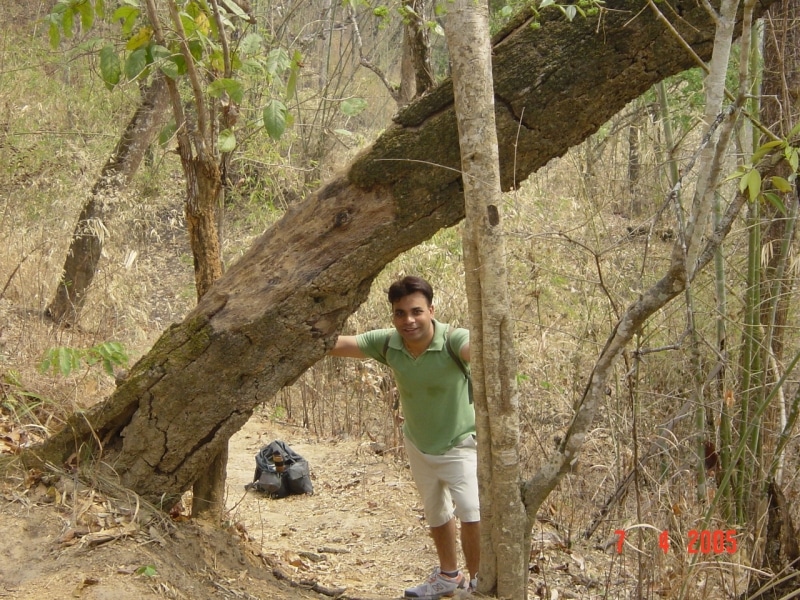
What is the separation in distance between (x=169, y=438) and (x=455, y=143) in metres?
1.82

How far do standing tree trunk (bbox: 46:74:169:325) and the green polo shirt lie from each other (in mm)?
4035

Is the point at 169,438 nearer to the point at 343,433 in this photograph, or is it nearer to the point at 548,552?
the point at 548,552

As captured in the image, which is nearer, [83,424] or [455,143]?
[455,143]

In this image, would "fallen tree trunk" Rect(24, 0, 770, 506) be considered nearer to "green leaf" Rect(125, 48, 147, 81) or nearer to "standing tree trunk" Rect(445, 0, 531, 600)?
"standing tree trunk" Rect(445, 0, 531, 600)

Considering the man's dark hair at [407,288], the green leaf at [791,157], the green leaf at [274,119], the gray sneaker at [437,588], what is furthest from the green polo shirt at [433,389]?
the green leaf at [791,157]

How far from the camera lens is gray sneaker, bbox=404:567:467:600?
4074 millimetres

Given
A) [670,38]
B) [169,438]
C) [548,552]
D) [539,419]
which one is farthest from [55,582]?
[539,419]

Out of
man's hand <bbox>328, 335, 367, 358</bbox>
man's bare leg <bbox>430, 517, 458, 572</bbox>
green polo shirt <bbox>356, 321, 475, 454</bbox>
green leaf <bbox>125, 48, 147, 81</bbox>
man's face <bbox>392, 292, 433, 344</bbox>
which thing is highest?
green leaf <bbox>125, 48, 147, 81</bbox>

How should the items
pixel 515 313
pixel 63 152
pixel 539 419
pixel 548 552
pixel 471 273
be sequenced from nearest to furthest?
pixel 471 273, pixel 548 552, pixel 539 419, pixel 515 313, pixel 63 152

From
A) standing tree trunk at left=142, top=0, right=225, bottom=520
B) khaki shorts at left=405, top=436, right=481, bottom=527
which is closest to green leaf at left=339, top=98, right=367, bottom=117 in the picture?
standing tree trunk at left=142, top=0, right=225, bottom=520

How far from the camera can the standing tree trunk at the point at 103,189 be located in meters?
6.99

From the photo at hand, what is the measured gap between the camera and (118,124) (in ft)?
33.4
